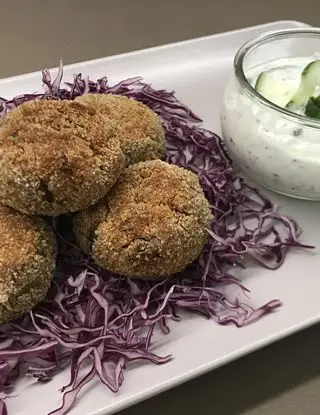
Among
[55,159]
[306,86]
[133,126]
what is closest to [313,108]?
[306,86]

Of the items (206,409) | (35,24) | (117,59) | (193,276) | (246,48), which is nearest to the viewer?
(206,409)

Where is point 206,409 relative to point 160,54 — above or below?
below

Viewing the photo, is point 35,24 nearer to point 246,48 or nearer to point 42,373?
point 246,48

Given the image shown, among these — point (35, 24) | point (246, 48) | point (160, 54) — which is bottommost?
point (35, 24)

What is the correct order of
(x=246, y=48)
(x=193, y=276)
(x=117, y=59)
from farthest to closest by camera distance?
(x=117, y=59)
(x=246, y=48)
(x=193, y=276)

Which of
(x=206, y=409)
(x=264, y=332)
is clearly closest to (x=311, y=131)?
(x=264, y=332)

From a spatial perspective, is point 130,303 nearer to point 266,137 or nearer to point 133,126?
point 133,126
